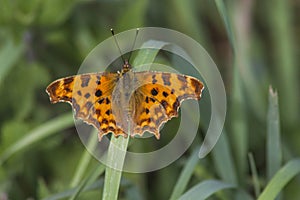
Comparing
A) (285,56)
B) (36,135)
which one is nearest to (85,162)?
(36,135)

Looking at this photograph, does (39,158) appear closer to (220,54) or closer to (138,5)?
Result: (138,5)

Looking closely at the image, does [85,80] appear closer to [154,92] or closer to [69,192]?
[154,92]

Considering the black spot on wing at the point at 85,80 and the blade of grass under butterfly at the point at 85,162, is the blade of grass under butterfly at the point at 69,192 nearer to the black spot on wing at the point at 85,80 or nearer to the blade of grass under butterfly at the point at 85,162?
the blade of grass under butterfly at the point at 85,162

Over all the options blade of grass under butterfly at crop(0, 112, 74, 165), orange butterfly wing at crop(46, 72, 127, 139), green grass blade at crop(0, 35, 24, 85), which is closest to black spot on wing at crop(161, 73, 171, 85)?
orange butterfly wing at crop(46, 72, 127, 139)

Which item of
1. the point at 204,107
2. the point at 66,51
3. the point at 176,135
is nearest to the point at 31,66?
the point at 66,51

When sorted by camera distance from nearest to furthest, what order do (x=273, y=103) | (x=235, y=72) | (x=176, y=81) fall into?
(x=176, y=81) < (x=273, y=103) < (x=235, y=72)
